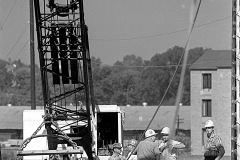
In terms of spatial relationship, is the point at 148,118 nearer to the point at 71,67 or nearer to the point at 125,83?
the point at 125,83

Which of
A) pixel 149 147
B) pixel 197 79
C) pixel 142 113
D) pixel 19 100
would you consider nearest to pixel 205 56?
pixel 197 79

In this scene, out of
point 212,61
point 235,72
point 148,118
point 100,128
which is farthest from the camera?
point 148,118

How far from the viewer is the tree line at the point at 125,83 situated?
370 feet

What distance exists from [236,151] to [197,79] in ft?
262

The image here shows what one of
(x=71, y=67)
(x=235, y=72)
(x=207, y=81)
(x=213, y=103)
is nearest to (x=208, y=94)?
(x=213, y=103)

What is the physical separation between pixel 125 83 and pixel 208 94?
131ft

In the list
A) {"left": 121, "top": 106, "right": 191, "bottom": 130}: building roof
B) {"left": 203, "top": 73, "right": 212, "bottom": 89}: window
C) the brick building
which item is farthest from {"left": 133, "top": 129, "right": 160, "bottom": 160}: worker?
{"left": 121, "top": 106, "right": 191, "bottom": 130}: building roof

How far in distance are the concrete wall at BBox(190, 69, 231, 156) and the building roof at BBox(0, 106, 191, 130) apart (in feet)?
22.7

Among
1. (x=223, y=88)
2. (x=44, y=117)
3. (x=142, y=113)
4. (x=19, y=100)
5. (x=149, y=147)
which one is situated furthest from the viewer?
(x=19, y=100)

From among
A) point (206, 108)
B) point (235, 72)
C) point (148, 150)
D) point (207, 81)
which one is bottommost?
point (206, 108)

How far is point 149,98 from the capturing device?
122 m

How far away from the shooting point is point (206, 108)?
305 ft

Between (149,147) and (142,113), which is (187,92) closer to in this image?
(142,113)

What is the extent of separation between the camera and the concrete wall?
3477 inches
